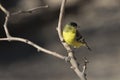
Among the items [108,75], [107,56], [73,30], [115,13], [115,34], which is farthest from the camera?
[115,13]

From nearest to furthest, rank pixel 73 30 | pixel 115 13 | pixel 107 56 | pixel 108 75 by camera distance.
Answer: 1. pixel 73 30
2. pixel 108 75
3. pixel 107 56
4. pixel 115 13

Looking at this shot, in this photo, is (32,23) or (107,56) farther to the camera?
(32,23)

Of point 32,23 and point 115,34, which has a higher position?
A: point 32,23

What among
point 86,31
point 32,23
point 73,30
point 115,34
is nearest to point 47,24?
point 32,23

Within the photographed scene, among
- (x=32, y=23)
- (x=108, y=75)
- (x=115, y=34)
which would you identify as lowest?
(x=108, y=75)

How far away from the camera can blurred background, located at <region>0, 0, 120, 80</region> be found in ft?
17.2

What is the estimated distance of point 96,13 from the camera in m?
6.46

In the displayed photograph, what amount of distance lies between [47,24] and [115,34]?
3.48 ft

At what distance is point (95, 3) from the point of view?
263 inches

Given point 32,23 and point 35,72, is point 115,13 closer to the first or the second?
point 32,23

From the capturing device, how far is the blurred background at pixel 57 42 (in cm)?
523

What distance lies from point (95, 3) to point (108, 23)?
0.61 meters

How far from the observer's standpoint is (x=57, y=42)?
588 cm

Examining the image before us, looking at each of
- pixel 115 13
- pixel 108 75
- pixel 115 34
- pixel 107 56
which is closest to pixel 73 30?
pixel 108 75
